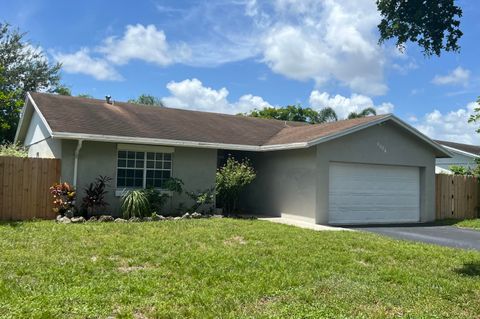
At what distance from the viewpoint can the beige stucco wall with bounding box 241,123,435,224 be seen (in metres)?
15.3

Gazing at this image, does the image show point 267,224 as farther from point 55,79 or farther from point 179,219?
point 55,79

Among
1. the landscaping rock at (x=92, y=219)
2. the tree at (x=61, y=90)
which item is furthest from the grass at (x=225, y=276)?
the tree at (x=61, y=90)

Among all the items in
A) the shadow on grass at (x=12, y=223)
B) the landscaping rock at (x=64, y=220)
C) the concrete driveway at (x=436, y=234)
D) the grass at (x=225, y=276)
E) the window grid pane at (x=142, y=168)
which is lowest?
the grass at (x=225, y=276)

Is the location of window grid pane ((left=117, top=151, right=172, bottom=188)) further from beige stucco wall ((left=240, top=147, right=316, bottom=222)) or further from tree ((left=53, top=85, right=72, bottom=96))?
tree ((left=53, top=85, right=72, bottom=96))

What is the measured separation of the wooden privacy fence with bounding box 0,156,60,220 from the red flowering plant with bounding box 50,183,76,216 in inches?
14.8

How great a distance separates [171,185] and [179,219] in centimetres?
146

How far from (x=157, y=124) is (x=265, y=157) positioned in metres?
4.39

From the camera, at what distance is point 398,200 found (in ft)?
57.0

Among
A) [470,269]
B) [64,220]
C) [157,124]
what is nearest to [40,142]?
[157,124]

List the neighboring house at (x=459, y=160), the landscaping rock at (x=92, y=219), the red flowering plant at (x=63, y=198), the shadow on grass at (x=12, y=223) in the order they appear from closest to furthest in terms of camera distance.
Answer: the shadow on grass at (x=12, y=223), the landscaping rock at (x=92, y=219), the red flowering plant at (x=63, y=198), the neighboring house at (x=459, y=160)

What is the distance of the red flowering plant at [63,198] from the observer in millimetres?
13375

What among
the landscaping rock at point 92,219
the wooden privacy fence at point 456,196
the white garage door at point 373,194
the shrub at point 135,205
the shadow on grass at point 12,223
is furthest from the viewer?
the wooden privacy fence at point 456,196

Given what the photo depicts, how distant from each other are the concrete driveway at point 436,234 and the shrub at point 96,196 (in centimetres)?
816

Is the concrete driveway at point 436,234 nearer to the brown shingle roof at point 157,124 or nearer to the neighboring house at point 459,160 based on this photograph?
the brown shingle roof at point 157,124
